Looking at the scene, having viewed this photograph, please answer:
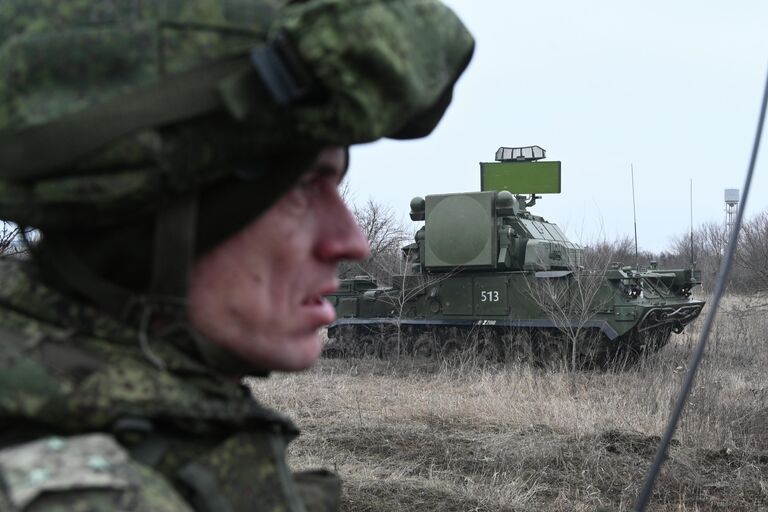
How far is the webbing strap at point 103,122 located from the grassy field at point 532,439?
4842mm

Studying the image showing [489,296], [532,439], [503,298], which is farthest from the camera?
[489,296]

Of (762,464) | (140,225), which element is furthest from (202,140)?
(762,464)

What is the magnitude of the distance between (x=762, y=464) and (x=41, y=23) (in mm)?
Result: 6603

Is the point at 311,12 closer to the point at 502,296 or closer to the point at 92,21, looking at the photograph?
the point at 92,21

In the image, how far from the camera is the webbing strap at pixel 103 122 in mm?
793

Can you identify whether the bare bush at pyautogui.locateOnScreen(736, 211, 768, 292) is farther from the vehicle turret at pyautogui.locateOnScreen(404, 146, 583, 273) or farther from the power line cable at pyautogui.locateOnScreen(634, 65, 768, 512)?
the power line cable at pyautogui.locateOnScreen(634, 65, 768, 512)

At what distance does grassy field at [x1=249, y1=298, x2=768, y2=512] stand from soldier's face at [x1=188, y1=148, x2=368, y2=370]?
15.1 ft

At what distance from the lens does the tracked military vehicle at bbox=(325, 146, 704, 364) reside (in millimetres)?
12234

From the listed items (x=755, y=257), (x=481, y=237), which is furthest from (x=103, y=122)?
(x=755, y=257)

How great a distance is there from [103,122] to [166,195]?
0.09 metres

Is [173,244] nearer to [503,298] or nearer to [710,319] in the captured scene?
[710,319]

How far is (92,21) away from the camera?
0.84 m

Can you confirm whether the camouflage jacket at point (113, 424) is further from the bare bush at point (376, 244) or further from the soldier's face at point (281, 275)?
the bare bush at point (376, 244)

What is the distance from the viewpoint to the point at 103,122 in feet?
2.60
